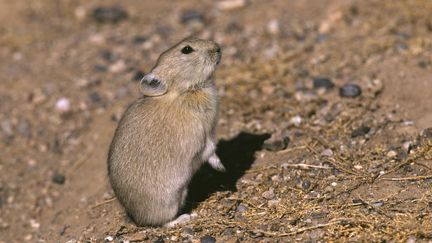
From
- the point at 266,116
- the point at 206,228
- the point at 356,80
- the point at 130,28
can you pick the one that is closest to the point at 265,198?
the point at 206,228

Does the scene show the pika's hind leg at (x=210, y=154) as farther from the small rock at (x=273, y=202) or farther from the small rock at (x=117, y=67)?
the small rock at (x=117, y=67)

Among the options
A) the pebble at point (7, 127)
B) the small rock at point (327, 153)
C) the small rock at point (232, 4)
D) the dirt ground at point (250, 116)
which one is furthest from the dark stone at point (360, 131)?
the pebble at point (7, 127)

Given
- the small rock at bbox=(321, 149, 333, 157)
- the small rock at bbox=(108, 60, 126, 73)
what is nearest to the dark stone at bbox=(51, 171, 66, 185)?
the small rock at bbox=(108, 60, 126, 73)

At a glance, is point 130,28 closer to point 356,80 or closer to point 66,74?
point 66,74

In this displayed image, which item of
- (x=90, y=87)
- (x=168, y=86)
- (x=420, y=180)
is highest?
(x=168, y=86)

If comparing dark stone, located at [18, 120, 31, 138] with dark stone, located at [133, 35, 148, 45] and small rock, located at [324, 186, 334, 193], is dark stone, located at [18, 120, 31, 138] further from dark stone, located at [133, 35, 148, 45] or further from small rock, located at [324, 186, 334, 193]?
small rock, located at [324, 186, 334, 193]
